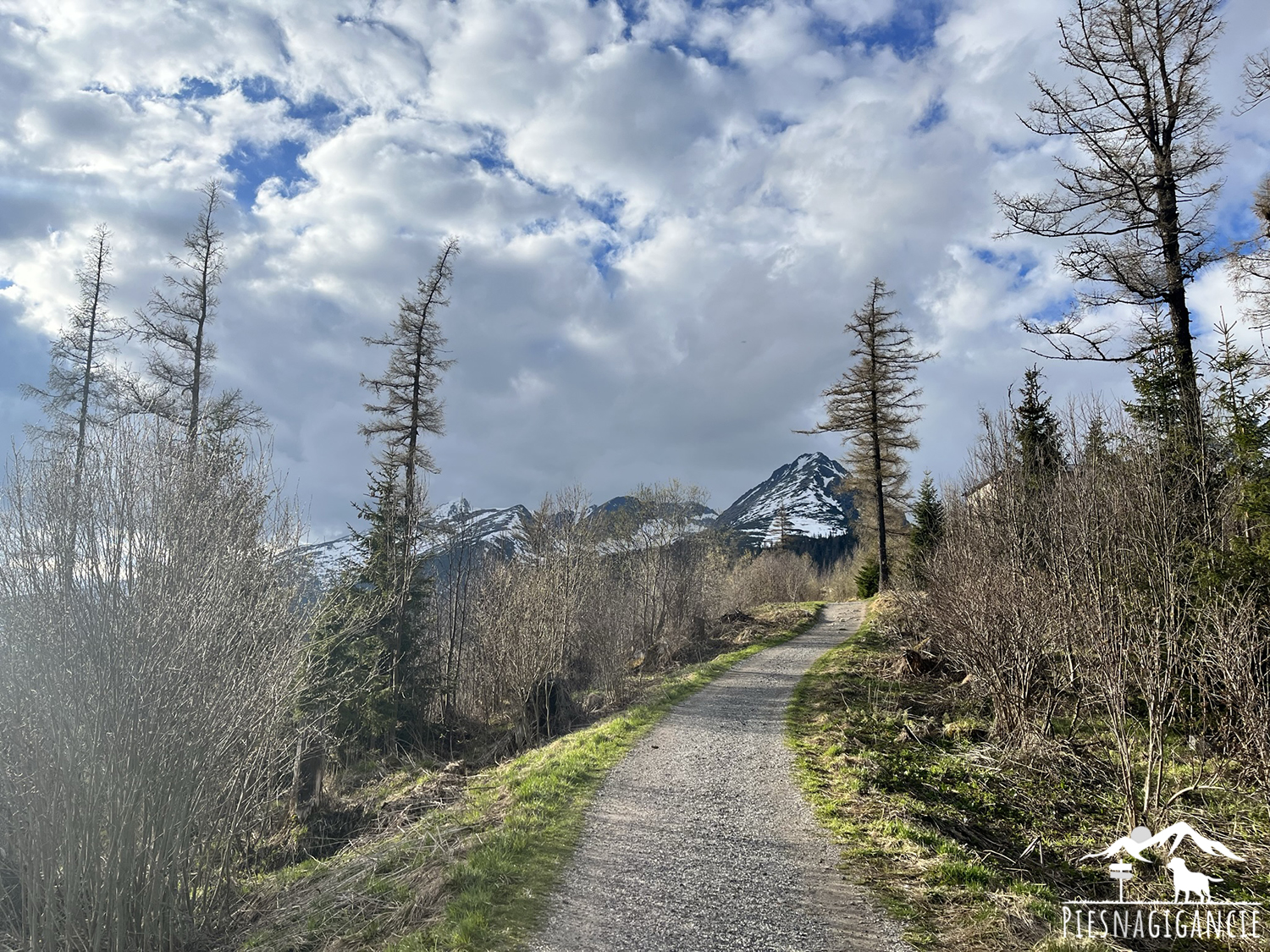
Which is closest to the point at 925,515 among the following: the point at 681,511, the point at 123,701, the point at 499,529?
the point at 681,511

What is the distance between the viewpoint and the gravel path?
4945 mm

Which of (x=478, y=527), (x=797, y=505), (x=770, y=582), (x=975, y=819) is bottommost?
(x=975, y=819)

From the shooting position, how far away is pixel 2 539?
235 inches

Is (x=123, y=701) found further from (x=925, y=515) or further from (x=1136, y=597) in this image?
(x=925, y=515)

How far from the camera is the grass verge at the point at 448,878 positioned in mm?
5273

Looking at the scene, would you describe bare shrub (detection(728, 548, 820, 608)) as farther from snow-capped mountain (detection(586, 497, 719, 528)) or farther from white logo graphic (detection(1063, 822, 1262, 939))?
white logo graphic (detection(1063, 822, 1262, 939))

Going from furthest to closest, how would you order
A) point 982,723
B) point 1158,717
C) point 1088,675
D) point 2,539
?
point 982,723 < point 1088,675 < point 1158,717 < point 2,539

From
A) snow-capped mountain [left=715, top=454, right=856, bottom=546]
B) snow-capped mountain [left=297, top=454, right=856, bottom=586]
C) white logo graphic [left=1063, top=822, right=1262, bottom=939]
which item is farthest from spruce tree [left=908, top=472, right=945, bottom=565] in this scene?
snow-capped mountain [left=715, top=454, right=856, bottom=546]

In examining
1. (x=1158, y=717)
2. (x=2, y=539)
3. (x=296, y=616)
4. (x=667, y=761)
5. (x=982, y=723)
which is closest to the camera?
(x=2, y=539)

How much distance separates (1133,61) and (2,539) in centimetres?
1734

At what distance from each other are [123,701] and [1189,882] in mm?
9590

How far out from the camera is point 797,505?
120 meters

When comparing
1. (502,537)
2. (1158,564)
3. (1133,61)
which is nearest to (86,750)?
(1158,564)

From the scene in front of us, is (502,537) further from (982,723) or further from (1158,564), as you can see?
(1158,564)
